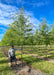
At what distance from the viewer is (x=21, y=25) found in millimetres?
8133

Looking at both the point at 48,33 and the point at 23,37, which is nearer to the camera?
the point at 23,37

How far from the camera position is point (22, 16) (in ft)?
27.4

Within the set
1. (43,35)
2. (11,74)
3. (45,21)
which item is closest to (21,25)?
(11,74)

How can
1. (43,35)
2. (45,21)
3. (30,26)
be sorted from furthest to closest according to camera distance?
(45,21), (43,35), (30,26)

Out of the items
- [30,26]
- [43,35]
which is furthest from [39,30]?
[30,26]

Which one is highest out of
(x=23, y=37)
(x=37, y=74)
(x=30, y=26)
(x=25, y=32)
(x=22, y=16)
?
(x=22, y=16)

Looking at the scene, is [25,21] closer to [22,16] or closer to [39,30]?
[22,16]

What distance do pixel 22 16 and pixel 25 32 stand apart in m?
1.71

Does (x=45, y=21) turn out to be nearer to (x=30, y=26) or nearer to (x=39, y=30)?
(x=39, y=30)

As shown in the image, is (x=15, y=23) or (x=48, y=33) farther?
(x=48, y=33)

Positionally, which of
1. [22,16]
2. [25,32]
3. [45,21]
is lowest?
[25,32]

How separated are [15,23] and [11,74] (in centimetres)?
515

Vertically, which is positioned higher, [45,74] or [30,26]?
[30,26]

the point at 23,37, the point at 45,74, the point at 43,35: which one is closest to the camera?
the point at 45,74
